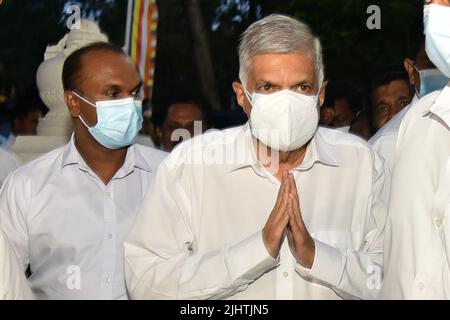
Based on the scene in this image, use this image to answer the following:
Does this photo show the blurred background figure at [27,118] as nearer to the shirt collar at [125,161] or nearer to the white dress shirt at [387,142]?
the shirt collar at [125,161]

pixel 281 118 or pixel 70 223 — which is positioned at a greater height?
pixel 281 118

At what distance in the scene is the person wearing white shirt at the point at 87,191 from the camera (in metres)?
5.10

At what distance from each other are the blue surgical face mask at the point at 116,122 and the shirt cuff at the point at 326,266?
151cm

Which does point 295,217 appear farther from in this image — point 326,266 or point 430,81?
point 430,81

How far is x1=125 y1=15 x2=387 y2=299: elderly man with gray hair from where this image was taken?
168 inches

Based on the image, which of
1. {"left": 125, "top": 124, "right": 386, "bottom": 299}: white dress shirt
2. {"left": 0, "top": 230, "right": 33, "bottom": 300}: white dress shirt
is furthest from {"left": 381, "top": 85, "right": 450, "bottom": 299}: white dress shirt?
{"left": 0, "top": 230, "right": 33, "bottom": 300}: white dress shirt

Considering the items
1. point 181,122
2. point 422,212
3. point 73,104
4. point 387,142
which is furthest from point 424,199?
point 181,122

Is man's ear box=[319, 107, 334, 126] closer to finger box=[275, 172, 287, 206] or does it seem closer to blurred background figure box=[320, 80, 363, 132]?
blurred background figure box=[320, 80, 363, 132]

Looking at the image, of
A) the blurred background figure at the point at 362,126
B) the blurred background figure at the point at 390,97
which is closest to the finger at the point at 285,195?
the blurred background figure at the point at 390,97

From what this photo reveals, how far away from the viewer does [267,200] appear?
445 cm

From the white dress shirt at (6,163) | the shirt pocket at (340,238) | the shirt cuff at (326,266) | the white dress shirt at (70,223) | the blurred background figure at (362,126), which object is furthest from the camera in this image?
the blurred background figure at (362,126)

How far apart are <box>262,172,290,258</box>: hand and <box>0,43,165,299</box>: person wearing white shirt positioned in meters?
1.21

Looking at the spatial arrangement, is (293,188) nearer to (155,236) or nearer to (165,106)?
(155,236)

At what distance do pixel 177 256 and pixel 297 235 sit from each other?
0.51m
